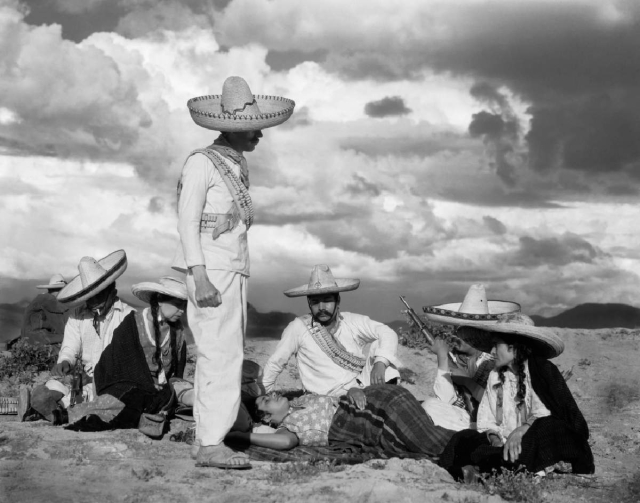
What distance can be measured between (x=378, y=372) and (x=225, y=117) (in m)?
2.70

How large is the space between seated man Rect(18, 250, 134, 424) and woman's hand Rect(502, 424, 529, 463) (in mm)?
4018

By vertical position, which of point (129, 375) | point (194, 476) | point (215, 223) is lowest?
point (194, 476)

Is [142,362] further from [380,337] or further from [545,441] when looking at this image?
[545,441]

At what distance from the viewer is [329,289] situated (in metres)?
7.96

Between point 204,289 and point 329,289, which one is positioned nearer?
point 204,289

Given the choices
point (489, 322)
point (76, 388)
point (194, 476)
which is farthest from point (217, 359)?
point (76, 388)

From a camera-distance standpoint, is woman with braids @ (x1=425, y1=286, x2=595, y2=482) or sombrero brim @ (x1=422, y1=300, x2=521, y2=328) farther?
sombrero brim @ (x1=422, y1=300, x2=521, y2=328)

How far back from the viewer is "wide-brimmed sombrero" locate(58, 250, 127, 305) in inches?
322

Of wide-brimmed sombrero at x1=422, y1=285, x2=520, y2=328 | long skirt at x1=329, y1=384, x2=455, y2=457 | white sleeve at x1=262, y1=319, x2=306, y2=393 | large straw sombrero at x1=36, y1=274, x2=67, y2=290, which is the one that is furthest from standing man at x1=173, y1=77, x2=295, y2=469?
large straw sombrero at x1=36, y1=274, x2=67, y2=290

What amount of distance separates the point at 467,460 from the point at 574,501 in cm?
81

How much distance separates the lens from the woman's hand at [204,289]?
225 inches

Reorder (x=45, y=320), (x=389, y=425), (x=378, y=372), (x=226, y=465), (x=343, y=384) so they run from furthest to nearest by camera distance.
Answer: (x=45, y=320) → (x=343, y=384) → (x=378, y=372) → (x=389, y=425) → (x=226, y=465)

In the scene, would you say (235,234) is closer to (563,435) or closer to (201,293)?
(201,293)

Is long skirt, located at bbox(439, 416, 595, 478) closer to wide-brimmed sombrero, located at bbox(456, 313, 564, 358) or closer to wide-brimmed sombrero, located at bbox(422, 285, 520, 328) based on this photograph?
wide-brimmed sombrero, located at bbox(456, 313, 564, 358)
